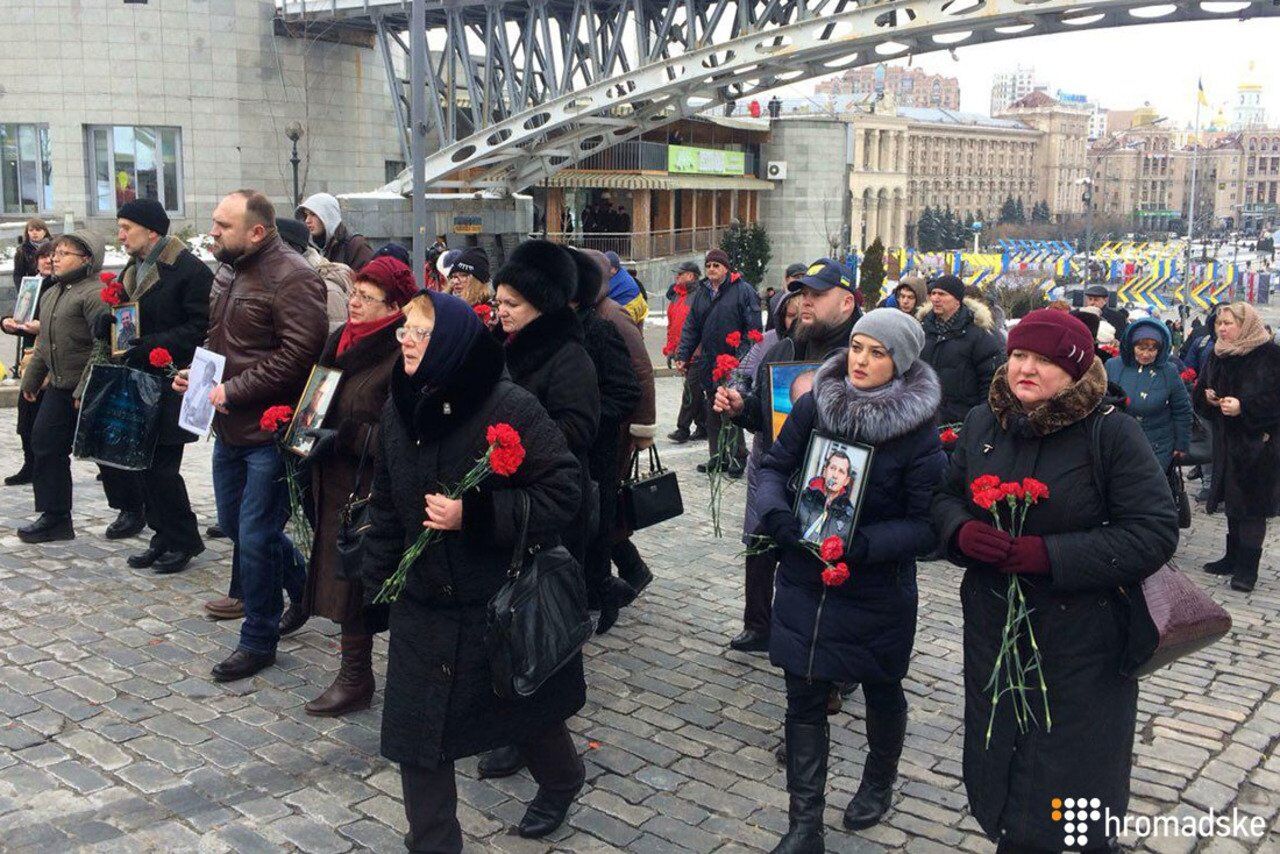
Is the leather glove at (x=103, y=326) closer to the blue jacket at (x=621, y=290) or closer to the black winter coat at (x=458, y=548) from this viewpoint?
the blue jacket at (x=621, y=290)

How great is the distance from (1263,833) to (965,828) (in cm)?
108

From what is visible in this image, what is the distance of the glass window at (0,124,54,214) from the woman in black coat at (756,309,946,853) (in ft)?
107

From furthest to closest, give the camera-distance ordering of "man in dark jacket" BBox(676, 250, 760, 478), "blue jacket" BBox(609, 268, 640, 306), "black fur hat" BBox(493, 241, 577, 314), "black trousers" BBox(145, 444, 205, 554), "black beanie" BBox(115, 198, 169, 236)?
"man in dark jacket" BBox(676, 250, 760, 478), "blue jacket" BBox(609, 268, 640, 306), "black trousers" BBox(145, 444, 205, 554), "black beanie" BBox(115, 198, 169, 236), "black fur hat" BBox(493, 241, 577, 314)

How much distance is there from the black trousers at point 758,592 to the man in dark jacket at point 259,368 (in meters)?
2.26

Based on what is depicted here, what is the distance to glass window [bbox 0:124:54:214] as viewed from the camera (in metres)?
32.1

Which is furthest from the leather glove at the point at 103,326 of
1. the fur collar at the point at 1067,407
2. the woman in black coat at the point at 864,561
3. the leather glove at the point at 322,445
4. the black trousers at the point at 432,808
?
the fur collar at the point at 1067,407

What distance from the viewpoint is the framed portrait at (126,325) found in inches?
273

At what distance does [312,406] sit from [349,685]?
47.3 inches

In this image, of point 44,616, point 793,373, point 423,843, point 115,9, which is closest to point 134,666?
point 44,616

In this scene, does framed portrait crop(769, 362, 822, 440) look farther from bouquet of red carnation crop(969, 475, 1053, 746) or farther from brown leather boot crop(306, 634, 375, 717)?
brown leather boot crop(306, 634, 375, 717)

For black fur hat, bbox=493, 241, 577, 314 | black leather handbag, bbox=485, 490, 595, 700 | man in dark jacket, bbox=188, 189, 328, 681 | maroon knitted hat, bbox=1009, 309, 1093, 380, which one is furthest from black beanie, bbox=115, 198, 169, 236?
maroon knitted hat, bbox=1009, 309, 1093, 380

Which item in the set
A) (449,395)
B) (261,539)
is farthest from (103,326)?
(449,395)

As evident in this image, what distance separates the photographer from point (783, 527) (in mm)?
4227

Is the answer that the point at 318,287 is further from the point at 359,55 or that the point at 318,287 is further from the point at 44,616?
the point at 359,55
